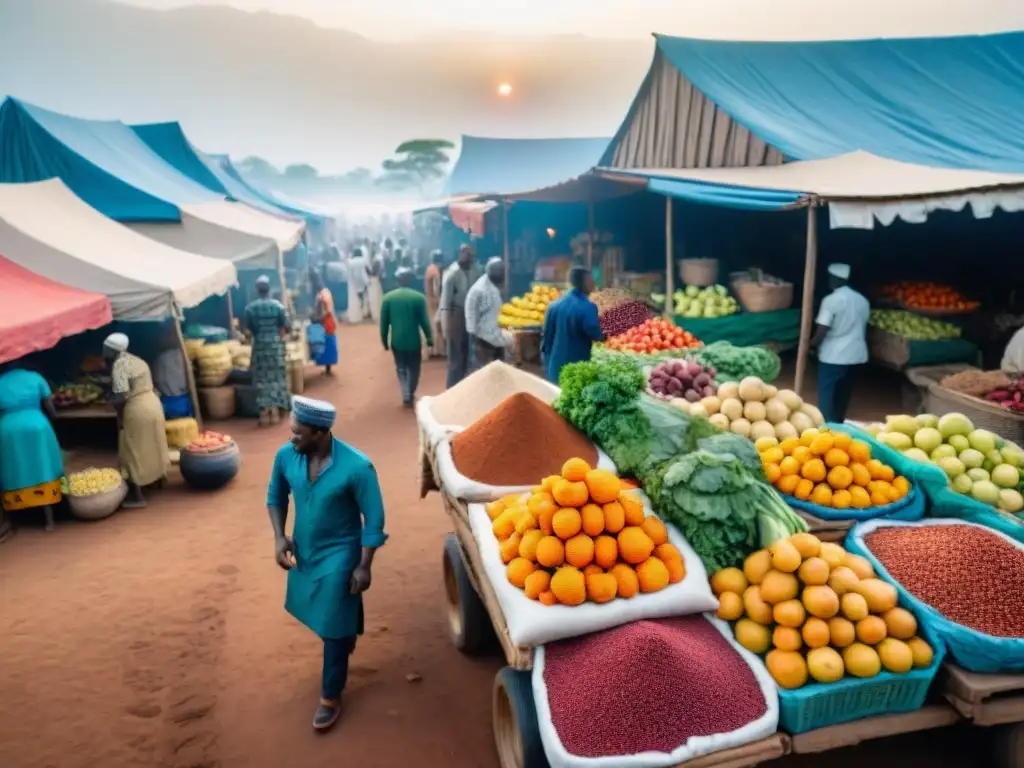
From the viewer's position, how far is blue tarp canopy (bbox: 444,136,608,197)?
78.0 feet

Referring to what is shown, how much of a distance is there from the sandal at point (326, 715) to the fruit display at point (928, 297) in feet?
28.7

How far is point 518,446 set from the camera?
3.79 meters

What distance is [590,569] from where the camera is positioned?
9.45ft

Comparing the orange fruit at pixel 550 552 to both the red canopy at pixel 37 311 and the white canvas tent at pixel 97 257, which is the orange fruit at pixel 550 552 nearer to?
the red canopy at pixel 37 311

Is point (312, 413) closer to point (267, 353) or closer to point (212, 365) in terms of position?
point (267, 353)

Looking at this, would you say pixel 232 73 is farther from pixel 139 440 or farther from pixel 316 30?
pixel 139 440

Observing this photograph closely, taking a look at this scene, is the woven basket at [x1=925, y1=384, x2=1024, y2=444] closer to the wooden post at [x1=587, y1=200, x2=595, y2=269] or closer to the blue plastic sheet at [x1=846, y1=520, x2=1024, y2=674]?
the blue plastic sheet at [x1=846, y1=520, x2=1024, y2=674]

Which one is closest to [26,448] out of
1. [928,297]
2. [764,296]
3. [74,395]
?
[74,395]

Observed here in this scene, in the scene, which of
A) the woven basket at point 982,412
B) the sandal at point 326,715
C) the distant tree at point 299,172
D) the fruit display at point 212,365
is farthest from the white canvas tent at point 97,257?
the distant tree at point 299,172

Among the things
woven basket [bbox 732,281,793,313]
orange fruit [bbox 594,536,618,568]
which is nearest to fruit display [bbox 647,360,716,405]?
orange fruit [bbox 594,536,618,568]

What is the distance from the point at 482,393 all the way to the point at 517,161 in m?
21.6

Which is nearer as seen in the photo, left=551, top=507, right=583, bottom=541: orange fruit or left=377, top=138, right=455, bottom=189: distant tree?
left=551, top=507, right=583, bottom=541: orange fruit

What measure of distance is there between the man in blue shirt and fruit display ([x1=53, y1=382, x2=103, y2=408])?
209 inches

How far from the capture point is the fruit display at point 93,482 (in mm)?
6332
